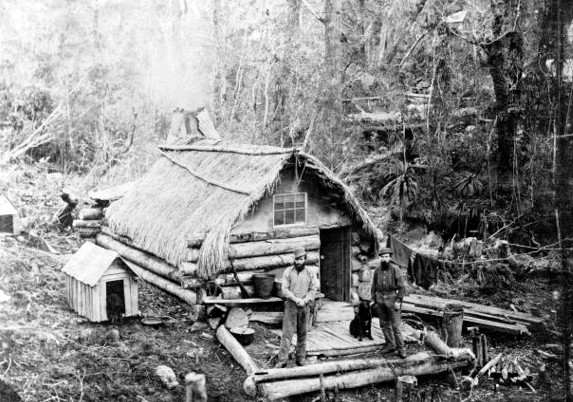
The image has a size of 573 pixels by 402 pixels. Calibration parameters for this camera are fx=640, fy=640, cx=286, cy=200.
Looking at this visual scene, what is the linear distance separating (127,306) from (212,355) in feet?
6.63

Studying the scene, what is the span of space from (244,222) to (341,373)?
164 inches

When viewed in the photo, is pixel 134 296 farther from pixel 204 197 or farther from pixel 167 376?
pixel 204 197

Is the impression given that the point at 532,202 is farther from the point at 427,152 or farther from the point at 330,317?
the point at 330,317

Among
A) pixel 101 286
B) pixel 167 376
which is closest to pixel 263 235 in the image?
pixel 101 286

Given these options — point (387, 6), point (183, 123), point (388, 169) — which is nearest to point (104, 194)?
point (183, 123)

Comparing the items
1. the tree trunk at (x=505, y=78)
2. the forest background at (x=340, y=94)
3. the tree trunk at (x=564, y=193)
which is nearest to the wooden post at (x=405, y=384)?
the tree trunk at (x=564, y=193)

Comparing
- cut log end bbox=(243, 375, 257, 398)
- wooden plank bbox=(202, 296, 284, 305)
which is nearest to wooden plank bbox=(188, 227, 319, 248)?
wooden plank bbox=(202, 296, 284, 305)

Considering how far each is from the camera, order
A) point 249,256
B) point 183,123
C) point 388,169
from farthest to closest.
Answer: point 388,169 → point 183,123 → point 249,256

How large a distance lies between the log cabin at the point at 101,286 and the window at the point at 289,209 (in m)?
3.49

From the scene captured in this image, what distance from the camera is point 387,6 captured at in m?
30.8

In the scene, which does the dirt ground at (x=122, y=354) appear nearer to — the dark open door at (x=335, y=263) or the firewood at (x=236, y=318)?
the firewood at (x=236, y=318)

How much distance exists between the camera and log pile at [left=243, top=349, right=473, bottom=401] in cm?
1042

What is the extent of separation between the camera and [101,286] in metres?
12.2

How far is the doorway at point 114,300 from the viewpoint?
41.0ft
